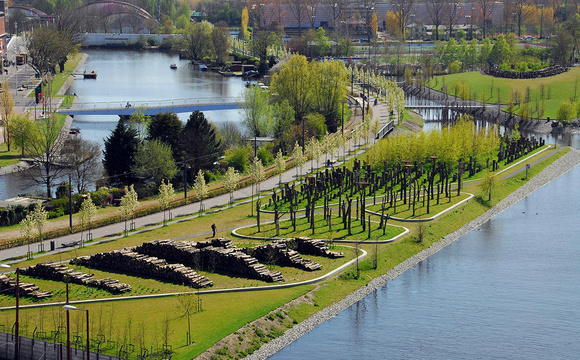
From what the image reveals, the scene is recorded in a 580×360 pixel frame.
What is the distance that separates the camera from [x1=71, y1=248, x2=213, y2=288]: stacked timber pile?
47.2 m

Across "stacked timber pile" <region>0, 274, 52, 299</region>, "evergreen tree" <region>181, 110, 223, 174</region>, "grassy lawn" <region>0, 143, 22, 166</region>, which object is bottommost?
"stacked timber pile" <region>0, 274, 52, 299</region>

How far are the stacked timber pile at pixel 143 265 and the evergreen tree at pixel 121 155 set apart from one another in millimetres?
27802

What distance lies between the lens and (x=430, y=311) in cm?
4688

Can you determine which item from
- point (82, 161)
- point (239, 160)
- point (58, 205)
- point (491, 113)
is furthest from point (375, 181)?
point (491, 113)

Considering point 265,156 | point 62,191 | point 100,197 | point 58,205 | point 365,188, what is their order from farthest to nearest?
1. point 265,156
2. point 62,191
3. point 365,188
4. point 100,197
5. point 58,205

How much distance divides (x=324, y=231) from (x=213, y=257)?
1130cm

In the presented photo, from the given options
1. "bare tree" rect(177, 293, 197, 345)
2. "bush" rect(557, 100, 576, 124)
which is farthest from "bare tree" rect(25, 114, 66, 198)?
"bush" rect(557, 100, 576, 124)

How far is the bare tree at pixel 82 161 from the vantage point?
7738 cm

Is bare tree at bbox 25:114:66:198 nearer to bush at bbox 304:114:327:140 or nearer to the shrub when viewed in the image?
the shrub

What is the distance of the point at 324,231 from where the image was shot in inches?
2320

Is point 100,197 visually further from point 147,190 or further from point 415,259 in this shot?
point 415,259

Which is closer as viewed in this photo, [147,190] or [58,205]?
[58,205]

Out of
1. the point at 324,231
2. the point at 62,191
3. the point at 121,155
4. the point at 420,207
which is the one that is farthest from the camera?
the point at 121,155

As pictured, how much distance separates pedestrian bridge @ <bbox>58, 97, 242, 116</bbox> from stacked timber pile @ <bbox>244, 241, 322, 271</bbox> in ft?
169
